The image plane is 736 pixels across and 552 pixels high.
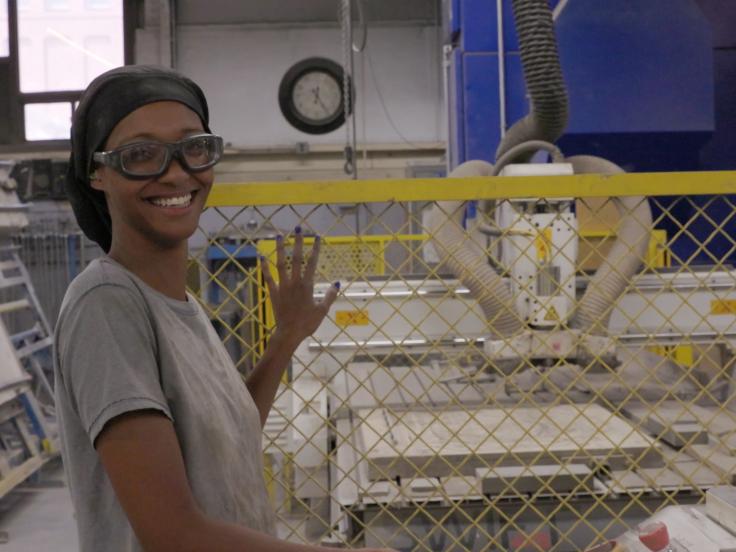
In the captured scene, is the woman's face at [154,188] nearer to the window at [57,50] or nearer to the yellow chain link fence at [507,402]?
the yellow chain link fence at [507,402]

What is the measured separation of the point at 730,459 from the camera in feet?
6.79

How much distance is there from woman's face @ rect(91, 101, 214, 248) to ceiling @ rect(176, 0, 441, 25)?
28.1ft

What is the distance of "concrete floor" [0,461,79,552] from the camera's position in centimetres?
413

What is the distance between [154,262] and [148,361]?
0.18 meters

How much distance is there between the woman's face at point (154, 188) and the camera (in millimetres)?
948

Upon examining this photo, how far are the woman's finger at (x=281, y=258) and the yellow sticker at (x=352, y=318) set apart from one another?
109cm

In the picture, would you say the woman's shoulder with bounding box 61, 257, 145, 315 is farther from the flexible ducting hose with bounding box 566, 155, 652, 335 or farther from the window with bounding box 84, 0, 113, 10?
the window with bounding box 84, 0, 113, 10

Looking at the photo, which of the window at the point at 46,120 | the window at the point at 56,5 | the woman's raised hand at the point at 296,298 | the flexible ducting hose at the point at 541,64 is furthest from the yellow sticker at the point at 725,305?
the window at the point at 56,5

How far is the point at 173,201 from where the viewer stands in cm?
99

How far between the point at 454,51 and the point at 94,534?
14.9 ft

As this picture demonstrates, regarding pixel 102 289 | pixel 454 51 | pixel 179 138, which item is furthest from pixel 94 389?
pixel 454 51

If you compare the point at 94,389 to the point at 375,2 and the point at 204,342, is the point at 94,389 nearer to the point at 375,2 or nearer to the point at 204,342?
the point at 204,342

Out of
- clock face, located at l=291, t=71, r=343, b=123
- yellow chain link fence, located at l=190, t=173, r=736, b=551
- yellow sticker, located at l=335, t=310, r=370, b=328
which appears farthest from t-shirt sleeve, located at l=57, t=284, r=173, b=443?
clock face, located at l=291, t=71, r=343, b=123

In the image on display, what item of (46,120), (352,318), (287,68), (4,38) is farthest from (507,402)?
(4,38)
